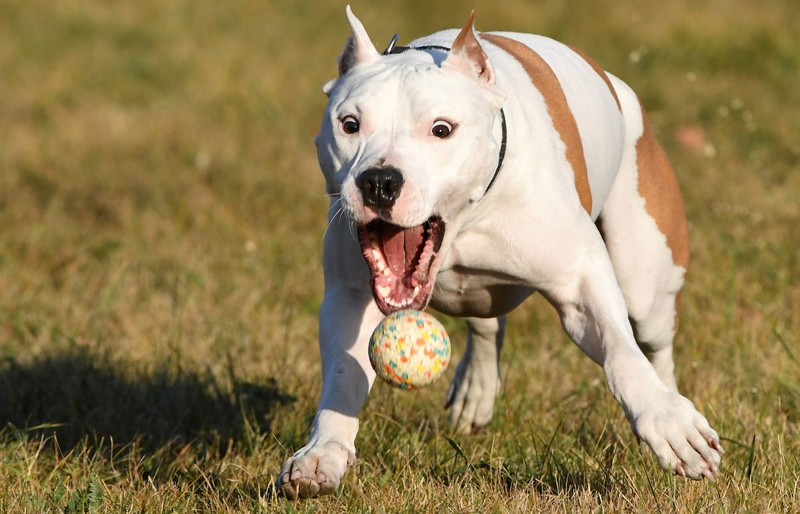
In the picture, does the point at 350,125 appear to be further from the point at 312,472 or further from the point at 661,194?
the point at 661,194

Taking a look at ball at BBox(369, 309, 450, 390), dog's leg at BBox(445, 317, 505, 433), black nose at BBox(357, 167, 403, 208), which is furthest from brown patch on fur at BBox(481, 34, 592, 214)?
dog's leg at BBox(445, 317, 505, 433)

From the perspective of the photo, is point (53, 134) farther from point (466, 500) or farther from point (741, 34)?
point (466, 500)

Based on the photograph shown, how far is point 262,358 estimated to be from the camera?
19.4 feet

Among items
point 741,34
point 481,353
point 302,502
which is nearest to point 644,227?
point 481,353

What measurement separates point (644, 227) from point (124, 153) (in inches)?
214

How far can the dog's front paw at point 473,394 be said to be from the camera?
5344mm

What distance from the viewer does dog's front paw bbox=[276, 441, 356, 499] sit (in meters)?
3.59

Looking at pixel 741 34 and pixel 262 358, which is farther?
pixel 741 34

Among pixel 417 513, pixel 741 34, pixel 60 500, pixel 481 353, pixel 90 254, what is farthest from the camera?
pixel 741 34

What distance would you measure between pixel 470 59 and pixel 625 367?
102cm

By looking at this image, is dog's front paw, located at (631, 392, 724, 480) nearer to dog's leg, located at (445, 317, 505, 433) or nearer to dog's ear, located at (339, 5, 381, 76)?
dog's ear, located at (339, 5, 381, 76)

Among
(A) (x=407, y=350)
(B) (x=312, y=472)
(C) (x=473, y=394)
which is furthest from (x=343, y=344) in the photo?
(C) (x=473, y=394)

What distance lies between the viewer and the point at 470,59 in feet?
12.8

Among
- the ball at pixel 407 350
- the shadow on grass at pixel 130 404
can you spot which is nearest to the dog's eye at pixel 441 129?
the ball at pixel 407 350
